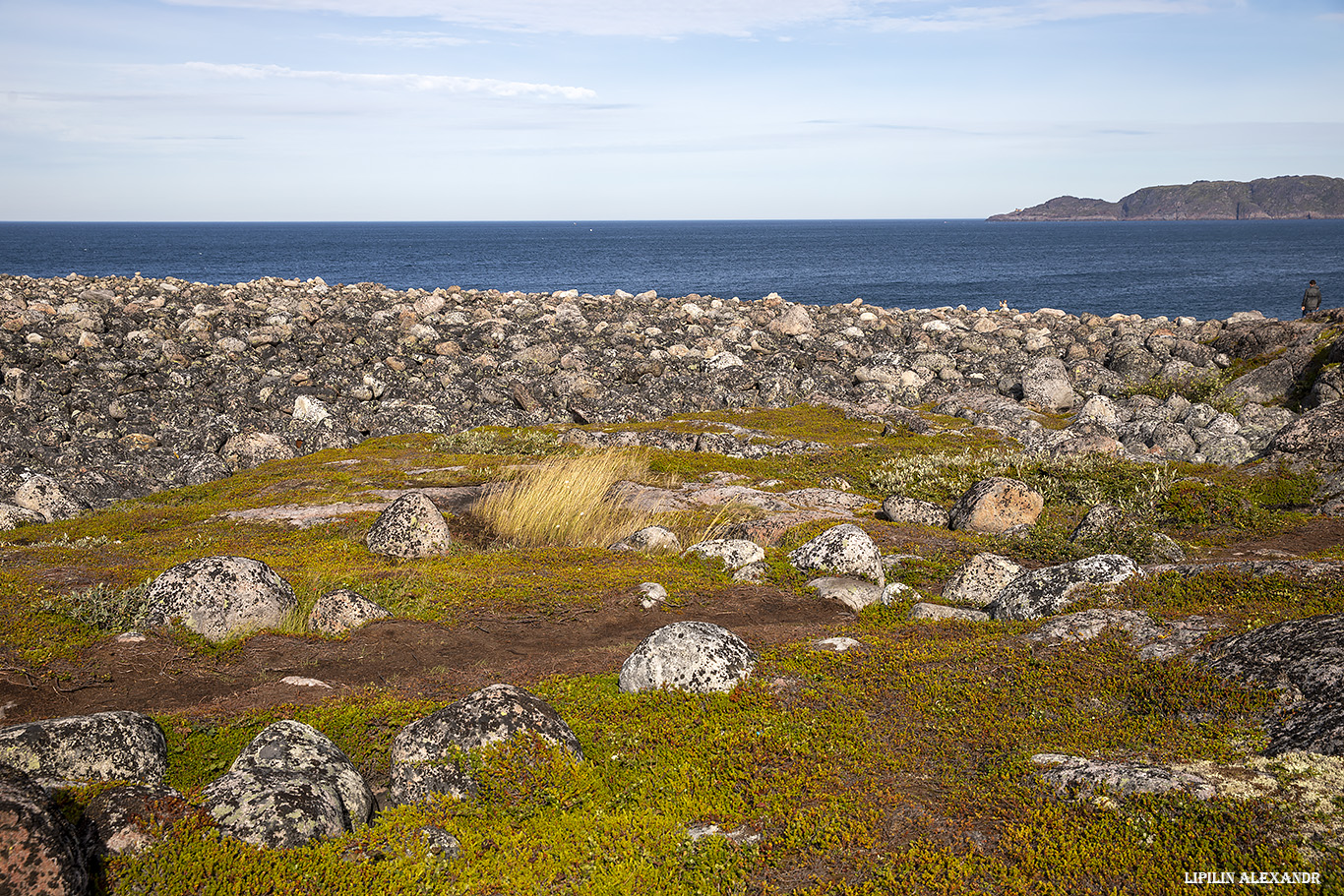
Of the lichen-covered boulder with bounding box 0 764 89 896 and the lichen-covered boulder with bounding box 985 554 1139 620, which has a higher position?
the lichen-covered boulder with bounding box 0 764 89 896

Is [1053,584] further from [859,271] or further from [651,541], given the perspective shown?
[859,271]

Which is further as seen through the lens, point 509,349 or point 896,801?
point 509,349

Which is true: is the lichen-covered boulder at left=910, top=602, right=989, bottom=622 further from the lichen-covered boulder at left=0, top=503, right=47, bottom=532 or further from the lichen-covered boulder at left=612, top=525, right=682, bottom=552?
the lichen-covered boulder at left=0, top=503, right=47, bottom=532

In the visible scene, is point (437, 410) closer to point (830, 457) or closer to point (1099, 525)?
point (830, 457)

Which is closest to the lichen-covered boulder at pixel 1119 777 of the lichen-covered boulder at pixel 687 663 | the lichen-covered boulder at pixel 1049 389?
the lichen-covered boulder at pixel 687 663

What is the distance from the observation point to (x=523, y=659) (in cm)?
1148

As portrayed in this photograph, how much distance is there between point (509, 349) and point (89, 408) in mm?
17296

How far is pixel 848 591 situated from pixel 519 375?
24.6m

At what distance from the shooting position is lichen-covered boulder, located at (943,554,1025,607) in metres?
13.4

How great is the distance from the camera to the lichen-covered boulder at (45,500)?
1944 cm

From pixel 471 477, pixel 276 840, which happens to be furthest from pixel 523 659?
pixel 471 477

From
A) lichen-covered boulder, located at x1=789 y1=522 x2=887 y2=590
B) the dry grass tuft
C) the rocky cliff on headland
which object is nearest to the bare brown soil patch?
lichen-covered boulder, located at x1=789 y1=522 x2=887 y2=590

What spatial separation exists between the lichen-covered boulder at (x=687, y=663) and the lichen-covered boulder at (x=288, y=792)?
3491mm

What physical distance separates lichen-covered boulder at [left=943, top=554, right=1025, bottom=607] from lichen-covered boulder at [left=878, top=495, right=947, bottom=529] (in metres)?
4.50
